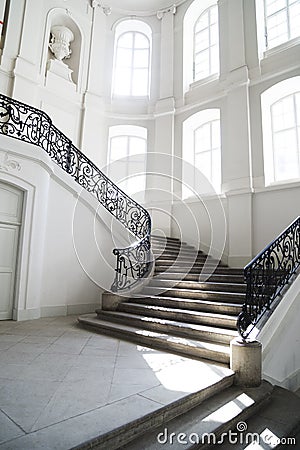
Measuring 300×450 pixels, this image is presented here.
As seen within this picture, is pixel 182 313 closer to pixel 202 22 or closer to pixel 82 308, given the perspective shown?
pixel 82 308

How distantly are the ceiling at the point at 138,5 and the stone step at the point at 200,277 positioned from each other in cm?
1084

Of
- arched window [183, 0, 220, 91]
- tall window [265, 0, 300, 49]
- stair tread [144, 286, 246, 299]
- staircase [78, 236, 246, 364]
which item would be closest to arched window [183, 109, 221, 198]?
arched window [183, 0, 220, 91]

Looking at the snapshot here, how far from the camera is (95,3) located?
36.5 ft

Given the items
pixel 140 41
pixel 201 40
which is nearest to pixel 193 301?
pixel 201 40

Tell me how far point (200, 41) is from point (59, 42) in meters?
5.16

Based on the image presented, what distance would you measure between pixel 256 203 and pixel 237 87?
3.69 meters

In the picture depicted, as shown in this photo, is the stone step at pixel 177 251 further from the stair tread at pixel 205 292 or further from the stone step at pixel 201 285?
the stair tread at pixel 205 292

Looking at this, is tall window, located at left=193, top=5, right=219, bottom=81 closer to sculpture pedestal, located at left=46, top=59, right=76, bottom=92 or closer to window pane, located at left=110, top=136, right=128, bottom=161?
window pane, located at left=110, top=136, right=128, bottom=161

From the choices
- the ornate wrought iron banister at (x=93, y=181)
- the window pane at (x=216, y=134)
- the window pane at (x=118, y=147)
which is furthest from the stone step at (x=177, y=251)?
the window pane at (x=118, y=147)

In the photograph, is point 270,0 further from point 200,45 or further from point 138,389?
point 138,389

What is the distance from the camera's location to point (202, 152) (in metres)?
9.98

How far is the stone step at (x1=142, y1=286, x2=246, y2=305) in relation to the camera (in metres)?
4.59

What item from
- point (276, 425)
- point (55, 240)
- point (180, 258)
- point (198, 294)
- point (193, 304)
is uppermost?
point (55, 240)

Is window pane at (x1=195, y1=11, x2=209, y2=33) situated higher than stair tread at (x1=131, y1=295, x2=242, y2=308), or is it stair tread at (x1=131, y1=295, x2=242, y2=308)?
window pane at (x1=195, y1=11, x2=209, y2=33)
